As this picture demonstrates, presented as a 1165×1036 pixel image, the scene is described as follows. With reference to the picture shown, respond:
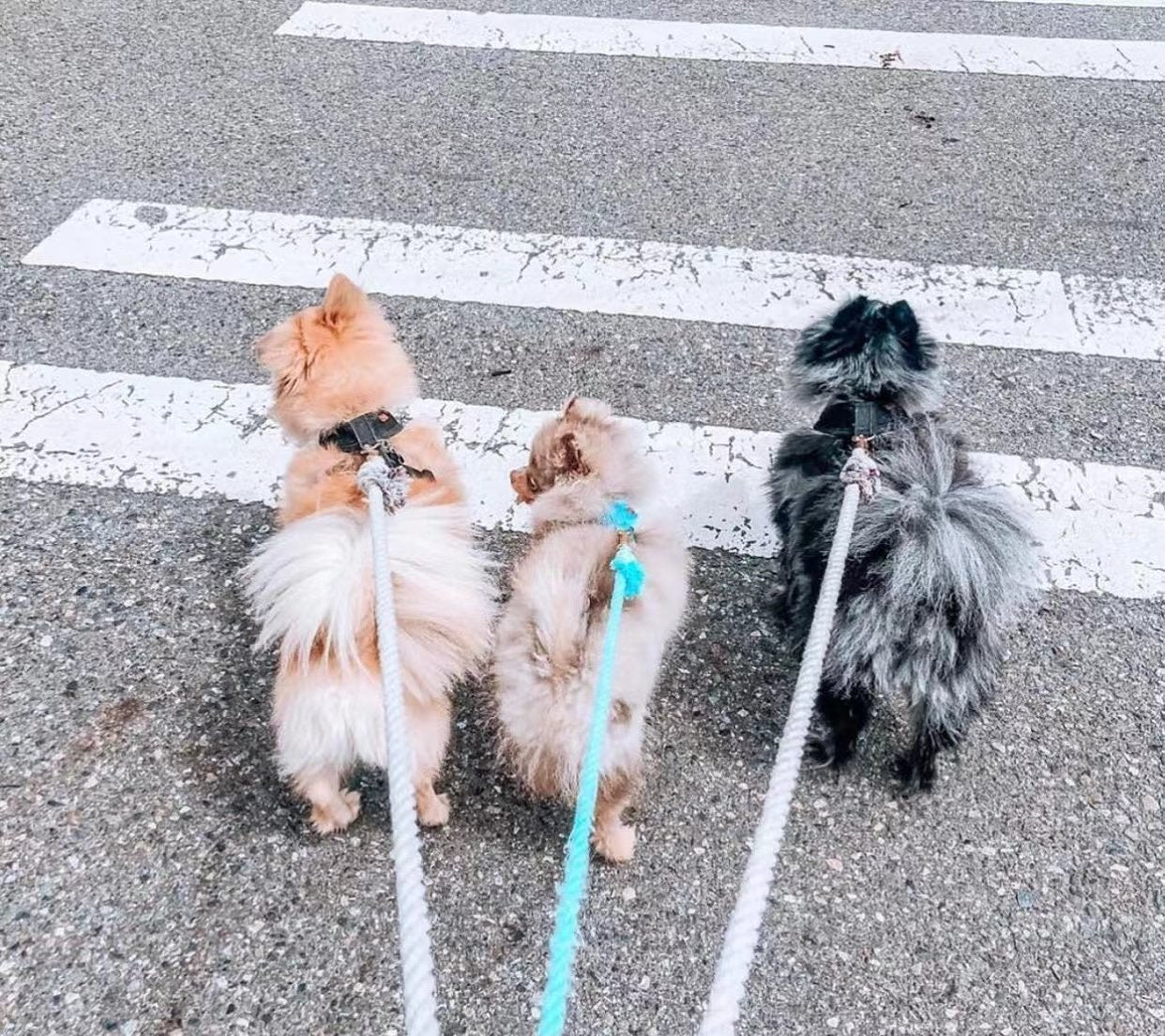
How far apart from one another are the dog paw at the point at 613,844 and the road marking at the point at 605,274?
7.62 ft

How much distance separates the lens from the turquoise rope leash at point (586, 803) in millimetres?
1359

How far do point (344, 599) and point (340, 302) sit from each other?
1098mm

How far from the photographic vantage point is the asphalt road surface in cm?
220

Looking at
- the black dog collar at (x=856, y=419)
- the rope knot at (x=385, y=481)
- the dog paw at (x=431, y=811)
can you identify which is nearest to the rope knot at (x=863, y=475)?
the black dog collar at (x=856, y=419)

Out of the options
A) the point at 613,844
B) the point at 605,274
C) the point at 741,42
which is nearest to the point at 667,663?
the point at 613,844

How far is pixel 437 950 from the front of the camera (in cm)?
225

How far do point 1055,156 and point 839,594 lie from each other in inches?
145

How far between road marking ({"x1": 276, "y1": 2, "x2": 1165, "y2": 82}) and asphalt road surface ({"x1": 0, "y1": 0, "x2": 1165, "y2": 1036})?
19 cm

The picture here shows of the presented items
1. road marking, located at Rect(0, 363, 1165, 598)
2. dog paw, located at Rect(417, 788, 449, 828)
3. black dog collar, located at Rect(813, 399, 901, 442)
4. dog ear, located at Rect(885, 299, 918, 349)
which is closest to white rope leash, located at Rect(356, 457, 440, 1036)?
dog paw, located at Rect(417, 788, 449, 828)

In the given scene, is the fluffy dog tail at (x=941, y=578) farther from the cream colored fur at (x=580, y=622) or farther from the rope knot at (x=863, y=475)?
the cream colored fur at (x=580, y=622)

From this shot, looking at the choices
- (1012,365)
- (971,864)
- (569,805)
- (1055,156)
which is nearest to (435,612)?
(569,805)

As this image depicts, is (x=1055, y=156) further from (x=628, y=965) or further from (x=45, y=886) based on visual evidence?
(x=45, y=886)

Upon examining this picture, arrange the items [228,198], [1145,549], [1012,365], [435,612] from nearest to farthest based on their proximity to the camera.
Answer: [435,612] < [1145,549] < [1012,365] < [228,198]

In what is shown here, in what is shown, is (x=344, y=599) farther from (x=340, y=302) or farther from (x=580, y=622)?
(x=340, y=302)
